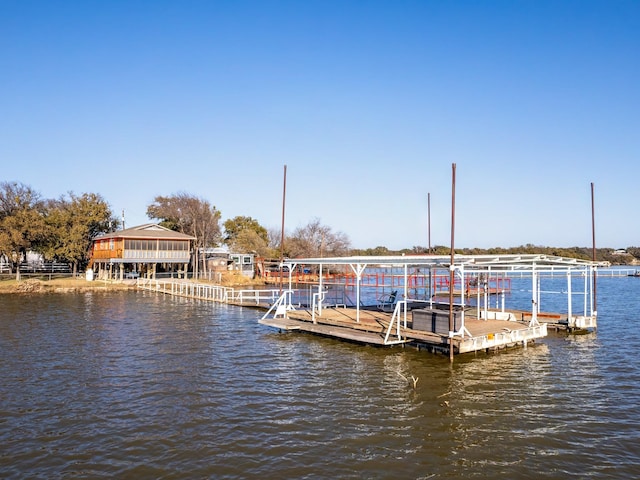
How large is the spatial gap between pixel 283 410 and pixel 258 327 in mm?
14751

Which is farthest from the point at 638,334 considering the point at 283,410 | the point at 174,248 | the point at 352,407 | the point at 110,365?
the point at 174,248

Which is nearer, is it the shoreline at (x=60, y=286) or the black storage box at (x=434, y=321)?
the black storage box at (x=434, y=321)

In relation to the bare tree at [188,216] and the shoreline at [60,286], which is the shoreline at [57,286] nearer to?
the shoreline at [60,286]

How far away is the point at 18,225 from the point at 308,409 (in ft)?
167

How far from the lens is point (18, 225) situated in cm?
5303

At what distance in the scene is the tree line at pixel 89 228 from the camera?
54000mm

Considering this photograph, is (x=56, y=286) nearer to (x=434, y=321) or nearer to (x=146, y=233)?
(x=146, y=233)

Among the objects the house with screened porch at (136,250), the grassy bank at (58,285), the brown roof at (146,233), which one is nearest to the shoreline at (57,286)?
the grassy bank at (58,285)

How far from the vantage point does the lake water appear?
34.9ft

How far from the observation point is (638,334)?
88.2ft

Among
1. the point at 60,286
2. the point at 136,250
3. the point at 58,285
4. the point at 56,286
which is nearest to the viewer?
the point at 56,286

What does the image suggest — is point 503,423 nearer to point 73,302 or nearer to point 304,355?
point 304,355

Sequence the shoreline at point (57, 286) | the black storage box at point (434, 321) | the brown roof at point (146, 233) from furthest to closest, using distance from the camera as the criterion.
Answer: the brown roof at point (146, 233) < the shoreline at point (57, 286) < the black storage box at point (434, 321)

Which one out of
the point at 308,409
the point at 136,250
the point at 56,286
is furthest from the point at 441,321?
the point at 56,286
